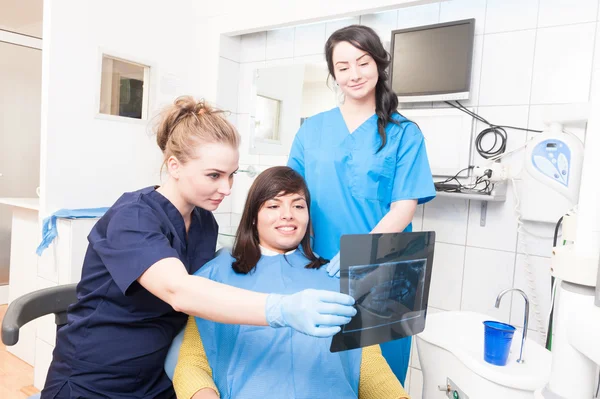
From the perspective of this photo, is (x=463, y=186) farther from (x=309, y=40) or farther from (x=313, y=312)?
(x=313, y=312)

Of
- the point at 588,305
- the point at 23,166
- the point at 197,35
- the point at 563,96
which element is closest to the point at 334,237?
the point at 588,305

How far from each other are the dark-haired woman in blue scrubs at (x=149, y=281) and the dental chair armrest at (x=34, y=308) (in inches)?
4.3

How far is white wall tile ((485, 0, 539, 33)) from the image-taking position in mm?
2033

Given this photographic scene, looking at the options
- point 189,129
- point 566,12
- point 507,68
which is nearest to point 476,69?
point 507,68

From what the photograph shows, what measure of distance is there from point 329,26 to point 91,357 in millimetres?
2227

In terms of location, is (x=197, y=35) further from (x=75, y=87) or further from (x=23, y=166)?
(x=23, y=166)

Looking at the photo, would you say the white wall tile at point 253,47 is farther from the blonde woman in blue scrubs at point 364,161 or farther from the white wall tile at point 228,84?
the blonde woman in blue scrubs at point 364,161

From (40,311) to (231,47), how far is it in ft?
7.34

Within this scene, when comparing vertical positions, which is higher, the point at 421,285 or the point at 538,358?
the point at 421,285

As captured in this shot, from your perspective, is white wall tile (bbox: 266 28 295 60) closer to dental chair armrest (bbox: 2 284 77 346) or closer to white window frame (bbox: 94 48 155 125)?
white window frame (bbox: 94 48 155 125)

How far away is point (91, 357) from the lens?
3.64ft

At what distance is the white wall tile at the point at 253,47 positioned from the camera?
2.99 metres

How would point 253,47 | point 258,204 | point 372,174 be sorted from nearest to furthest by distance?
1. point 258,204
2. point 372,174
3. point 253,47

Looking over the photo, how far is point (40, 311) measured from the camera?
127cm
